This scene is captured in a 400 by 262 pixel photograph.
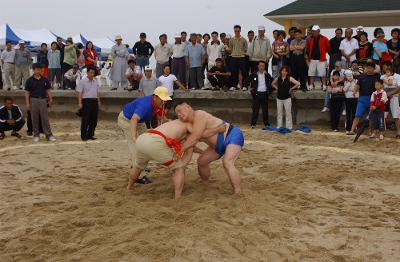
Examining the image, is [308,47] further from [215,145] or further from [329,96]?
[215,145]

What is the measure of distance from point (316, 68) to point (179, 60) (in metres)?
3.21

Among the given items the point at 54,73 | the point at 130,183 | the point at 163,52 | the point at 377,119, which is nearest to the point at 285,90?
the point at 377,119

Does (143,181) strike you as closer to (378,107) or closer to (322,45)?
(378,107)

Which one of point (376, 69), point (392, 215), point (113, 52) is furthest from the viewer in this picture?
point (113, 52)

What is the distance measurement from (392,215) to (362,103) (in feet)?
16.1

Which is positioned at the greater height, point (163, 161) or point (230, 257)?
point (163, 161)

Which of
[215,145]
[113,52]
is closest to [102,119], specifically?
[113,52]

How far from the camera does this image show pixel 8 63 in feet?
42.0

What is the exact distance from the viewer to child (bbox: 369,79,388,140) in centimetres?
859

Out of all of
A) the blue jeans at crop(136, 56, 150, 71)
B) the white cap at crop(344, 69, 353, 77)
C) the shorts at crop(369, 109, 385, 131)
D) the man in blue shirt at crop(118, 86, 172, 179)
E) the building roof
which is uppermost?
the building roof

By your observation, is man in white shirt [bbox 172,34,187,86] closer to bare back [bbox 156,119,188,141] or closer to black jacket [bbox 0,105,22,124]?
black jacket [bbox 0,105,22,124]

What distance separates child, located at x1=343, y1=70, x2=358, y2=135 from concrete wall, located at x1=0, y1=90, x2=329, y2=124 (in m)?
0.94

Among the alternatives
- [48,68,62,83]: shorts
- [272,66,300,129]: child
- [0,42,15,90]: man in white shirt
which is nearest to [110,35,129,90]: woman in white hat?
[48,68,62,83]: shorts

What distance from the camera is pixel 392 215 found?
4.54 meters
